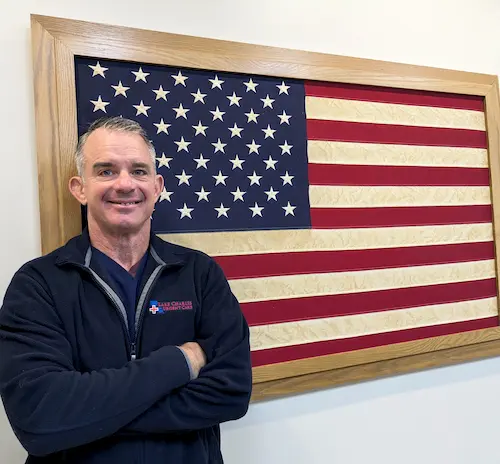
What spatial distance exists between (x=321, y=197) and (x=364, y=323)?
1.50 feet

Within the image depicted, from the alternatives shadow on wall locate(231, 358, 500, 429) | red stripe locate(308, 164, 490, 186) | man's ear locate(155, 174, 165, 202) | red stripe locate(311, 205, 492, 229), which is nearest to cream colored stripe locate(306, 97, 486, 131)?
red stripe locate(308, 164, 490, 186)

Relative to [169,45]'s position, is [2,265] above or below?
below

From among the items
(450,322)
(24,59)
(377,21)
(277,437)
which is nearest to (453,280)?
(450,322)

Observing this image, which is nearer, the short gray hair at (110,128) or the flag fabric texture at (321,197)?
the short gray hair at (110,128)

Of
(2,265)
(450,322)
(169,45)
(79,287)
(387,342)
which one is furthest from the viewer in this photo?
(450,322)

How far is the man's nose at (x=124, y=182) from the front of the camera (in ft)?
3.69

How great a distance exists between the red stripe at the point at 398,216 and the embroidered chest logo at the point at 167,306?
2.00 feet

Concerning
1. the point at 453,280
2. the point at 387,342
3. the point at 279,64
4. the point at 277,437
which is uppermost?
the point at 279,64

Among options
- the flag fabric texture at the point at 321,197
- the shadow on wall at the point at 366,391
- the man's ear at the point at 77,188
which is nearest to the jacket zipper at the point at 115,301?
the man's ear at the point at 77,188

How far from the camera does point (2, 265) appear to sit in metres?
1.27

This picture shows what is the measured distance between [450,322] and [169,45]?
1.38 metres

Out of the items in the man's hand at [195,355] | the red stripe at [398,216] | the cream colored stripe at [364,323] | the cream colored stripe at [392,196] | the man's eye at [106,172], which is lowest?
the cream colored stripe at [364,323]

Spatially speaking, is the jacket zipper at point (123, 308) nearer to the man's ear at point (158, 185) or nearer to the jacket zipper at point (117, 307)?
the jacket zipper at point (117, 307)

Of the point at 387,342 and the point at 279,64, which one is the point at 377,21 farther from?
the point at 387,342
